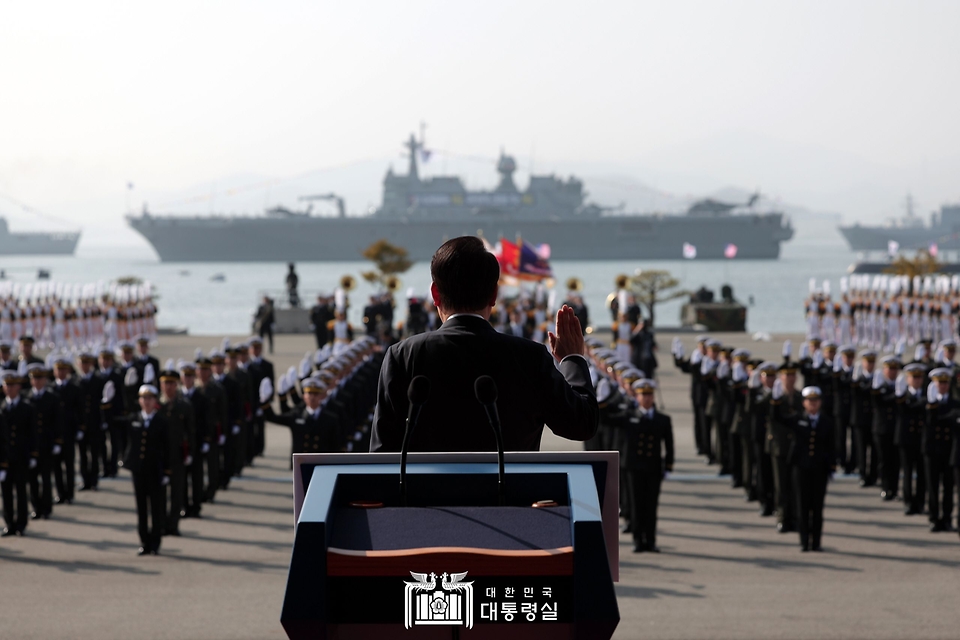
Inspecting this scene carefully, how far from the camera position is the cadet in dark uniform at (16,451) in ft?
35.6

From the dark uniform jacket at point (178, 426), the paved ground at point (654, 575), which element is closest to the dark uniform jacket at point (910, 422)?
the paved ground at point (654, 575)

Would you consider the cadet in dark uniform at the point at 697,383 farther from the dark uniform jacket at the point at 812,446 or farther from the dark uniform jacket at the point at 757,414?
the dark uniform jacket at the point at 812,446

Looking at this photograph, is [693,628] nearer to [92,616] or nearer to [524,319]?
[92,616]

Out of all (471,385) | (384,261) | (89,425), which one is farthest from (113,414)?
(384,261)

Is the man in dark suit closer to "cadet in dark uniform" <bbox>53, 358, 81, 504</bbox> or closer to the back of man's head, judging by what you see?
the back of man's head

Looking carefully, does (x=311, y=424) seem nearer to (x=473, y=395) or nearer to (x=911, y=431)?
(x=911, y=431)

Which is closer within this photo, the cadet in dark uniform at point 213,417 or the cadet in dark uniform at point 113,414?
the cadet in dark uniform at point 213,417

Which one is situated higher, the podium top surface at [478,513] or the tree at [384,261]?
the tree at [384,261]

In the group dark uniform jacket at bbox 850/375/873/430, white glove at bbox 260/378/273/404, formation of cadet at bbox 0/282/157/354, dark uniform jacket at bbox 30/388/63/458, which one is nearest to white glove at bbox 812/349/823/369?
dark uniform jacket at bbox 850/375/873/430

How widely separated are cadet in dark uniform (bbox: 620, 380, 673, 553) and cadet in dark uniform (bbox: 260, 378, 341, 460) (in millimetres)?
2758

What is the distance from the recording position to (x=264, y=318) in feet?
104

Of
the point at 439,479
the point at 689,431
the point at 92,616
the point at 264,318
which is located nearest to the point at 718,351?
the point at 689,431

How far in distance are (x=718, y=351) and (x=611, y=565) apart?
41.6 ft

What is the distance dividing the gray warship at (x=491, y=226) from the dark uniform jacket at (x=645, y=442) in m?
124
